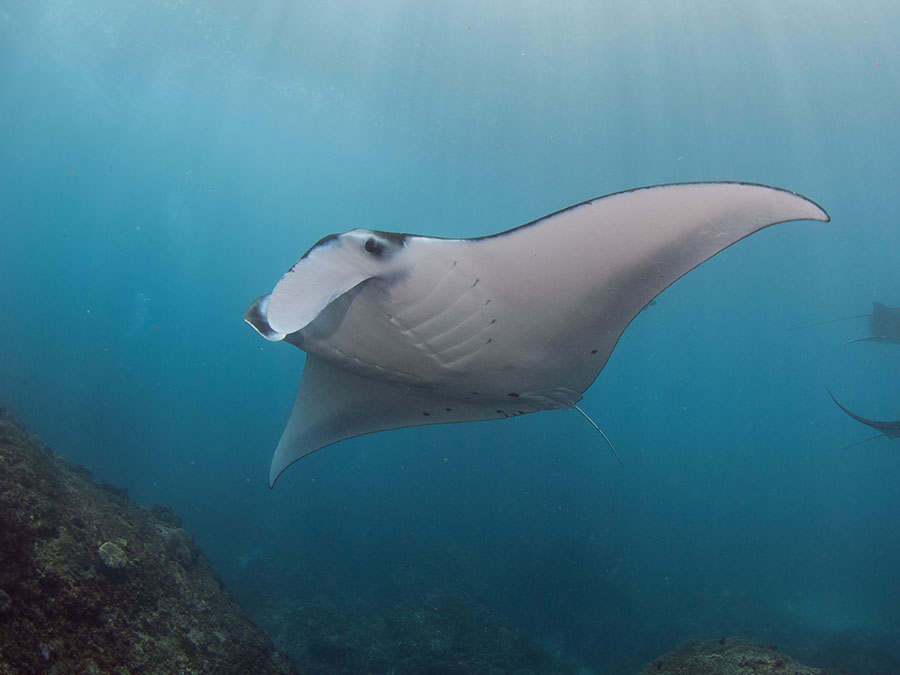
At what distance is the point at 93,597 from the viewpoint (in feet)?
7.89

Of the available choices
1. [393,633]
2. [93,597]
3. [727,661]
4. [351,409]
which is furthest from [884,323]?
[93,597]

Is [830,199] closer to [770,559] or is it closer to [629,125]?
[629,125]

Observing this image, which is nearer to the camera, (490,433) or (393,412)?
(393,412)

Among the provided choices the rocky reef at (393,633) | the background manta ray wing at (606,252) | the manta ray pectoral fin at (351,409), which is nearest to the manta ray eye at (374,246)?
the background manta ray wing at (606,252)

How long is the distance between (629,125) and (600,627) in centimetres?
1817

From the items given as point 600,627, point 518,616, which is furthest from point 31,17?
point 600,627

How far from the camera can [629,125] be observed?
1881 cm

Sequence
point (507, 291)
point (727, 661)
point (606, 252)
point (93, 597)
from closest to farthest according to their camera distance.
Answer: point (606, 252) → point (507, 291) → point (93, 597) → point (727, 661)

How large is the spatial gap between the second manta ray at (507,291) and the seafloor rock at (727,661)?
2.09 metres

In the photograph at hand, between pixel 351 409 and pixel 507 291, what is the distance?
194 centimetres

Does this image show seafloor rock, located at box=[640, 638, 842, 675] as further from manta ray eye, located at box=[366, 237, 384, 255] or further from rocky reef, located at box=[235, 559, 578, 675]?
rocky reef, located at box=[235, 559, 578, 675]

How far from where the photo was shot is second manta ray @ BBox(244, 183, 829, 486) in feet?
5.79

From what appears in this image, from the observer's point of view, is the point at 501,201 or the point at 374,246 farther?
the point at 501,201

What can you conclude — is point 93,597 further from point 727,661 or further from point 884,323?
point 884,323
